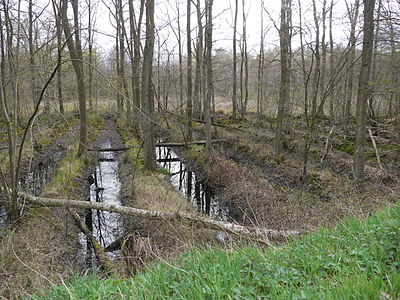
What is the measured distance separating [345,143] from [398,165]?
3582 millimetres

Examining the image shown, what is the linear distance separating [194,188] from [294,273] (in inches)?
343

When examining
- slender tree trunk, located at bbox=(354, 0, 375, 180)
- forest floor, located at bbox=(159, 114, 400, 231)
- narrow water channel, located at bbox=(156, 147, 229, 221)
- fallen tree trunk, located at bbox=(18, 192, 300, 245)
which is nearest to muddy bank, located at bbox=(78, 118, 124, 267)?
fallen tree trunk, located at bbox=(18, 192, 300, 245)

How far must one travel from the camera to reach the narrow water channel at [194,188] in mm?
8913

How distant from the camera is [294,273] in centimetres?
242

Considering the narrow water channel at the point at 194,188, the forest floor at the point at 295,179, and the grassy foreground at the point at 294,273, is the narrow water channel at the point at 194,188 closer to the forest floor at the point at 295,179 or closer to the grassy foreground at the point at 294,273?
the forest floor at the point at 295,179

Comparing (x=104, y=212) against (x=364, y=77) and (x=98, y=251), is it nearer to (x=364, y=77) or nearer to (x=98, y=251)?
(x=98, y=251)

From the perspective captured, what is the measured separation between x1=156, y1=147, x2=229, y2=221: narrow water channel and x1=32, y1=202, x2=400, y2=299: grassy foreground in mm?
5210

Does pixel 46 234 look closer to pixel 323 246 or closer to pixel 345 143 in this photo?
pixel 323 246

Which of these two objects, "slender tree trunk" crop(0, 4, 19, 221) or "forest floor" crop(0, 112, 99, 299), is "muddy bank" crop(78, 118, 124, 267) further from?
"slender tree trunk" crop(0, 4, 19, 221)

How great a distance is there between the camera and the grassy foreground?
1.96m

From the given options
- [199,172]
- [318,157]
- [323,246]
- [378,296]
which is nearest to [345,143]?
[318,157]

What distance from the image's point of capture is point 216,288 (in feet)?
7.10

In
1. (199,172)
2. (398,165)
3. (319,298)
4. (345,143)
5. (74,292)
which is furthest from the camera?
(345,143)

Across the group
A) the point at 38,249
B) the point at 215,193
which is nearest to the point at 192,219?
the point at 38,249
